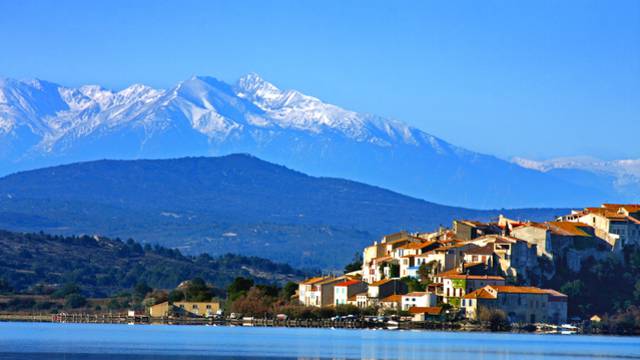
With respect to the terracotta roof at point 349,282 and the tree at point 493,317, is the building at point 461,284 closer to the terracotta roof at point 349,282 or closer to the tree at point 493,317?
the tree at point 493,317

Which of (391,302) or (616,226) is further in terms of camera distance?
(616,226)

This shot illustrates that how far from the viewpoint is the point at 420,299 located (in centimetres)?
12588

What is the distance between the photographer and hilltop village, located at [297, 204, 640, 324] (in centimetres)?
12544

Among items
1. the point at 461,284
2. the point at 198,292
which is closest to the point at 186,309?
the point at 198,292

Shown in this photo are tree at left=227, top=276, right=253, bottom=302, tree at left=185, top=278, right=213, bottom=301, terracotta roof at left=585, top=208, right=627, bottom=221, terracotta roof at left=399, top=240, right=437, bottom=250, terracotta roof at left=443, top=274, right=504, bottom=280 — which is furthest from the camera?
tree at left=185, top=278, right=213, bottom=301

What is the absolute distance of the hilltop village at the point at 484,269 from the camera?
12544 cm

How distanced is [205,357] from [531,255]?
53.5m

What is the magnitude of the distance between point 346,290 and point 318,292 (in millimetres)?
3379

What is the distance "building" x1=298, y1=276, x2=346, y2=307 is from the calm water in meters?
8.41

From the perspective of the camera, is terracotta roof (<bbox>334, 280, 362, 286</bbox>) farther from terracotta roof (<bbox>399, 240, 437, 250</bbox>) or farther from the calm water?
the calm water

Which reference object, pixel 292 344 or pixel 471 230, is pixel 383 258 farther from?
pixel 292 344

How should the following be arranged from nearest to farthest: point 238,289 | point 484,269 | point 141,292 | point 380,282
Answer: point 484,269
point 380,282
point 238,289
point 141,292

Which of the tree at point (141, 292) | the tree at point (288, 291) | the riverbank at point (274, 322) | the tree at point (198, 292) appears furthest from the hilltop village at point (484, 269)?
the tree at point (141, 292)

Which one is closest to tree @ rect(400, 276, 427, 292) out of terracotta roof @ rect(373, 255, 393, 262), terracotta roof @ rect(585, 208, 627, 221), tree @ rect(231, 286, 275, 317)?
terracotta roof @ rect(373, 255, 393, 262)
